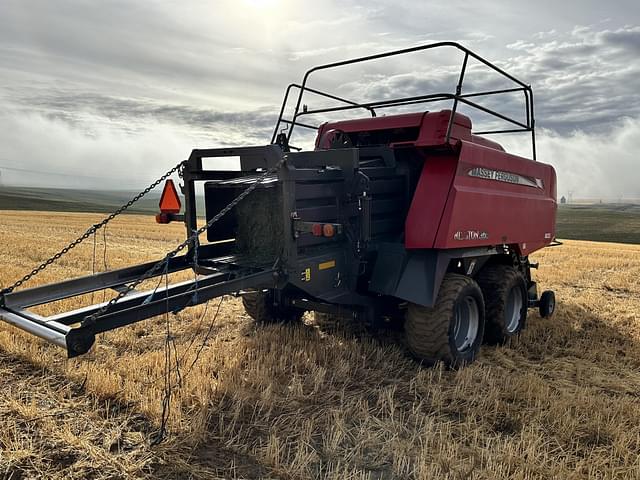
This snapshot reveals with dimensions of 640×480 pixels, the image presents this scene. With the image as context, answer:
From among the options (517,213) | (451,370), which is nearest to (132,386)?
(451,370)

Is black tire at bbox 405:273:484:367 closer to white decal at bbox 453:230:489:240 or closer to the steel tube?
white decal at bbox 453:230:489:240

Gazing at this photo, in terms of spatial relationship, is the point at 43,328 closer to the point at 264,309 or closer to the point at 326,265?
the point at 326,265

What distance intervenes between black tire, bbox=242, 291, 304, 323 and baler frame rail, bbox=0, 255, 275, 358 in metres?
1.24

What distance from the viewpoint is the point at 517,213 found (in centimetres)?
590

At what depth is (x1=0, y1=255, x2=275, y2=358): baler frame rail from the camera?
9.63 feet

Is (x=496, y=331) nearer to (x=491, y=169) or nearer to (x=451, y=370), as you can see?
(x=451, y=370)

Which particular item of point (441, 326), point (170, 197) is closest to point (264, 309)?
point (170, 197)

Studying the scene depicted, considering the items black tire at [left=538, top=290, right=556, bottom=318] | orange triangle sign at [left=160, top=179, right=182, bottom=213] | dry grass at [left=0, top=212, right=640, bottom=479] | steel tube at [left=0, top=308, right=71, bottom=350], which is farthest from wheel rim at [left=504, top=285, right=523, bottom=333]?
steel tube at [left=0, top=308, right=71, bottom=350]

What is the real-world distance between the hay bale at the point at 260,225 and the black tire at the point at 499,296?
101 inches

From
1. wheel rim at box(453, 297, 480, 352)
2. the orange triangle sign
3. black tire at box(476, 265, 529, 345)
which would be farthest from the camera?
black tire at box(476, 265, 529, 345)

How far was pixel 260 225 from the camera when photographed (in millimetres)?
4789

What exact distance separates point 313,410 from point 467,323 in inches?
86.6

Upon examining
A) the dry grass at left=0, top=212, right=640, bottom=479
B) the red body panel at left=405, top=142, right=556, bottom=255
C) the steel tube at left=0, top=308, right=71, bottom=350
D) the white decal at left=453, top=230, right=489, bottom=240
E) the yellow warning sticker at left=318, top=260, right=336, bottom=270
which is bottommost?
the dry grass at left=0, top=212, right=640, bottom=479

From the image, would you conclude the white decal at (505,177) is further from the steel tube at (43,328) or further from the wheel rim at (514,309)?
the steel tube at (43,328)
